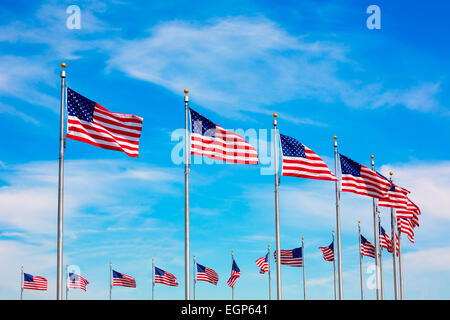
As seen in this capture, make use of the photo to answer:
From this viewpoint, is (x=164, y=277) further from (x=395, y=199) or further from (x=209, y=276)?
(x=395, y=199)

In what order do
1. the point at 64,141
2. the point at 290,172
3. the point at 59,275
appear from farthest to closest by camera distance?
the point at 290,172, the point at 64,141, the point at 59,275

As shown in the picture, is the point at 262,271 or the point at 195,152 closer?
the point at 195,152

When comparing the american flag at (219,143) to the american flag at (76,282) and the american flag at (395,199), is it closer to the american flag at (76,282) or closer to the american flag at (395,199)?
the american flag at (395,199)

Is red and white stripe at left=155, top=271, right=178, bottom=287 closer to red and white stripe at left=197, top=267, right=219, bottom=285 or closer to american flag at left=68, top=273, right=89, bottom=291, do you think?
red and white stripe at left=197, top=267, right=219, bottom=285

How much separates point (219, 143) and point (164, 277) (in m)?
44.6

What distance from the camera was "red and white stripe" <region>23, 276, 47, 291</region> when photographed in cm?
7300

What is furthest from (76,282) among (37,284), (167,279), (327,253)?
(327,253)

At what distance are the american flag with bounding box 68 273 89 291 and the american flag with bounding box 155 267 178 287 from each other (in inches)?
342

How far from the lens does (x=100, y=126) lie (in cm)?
2823
